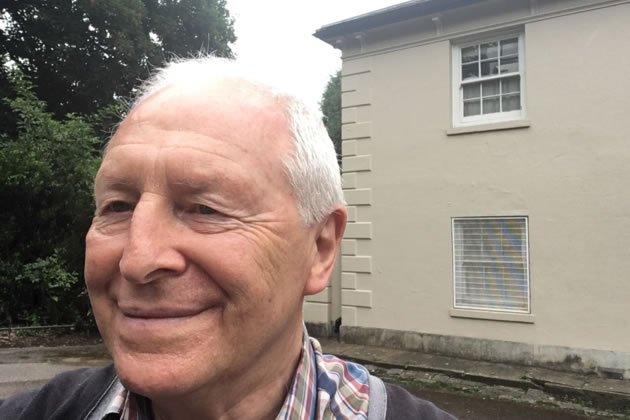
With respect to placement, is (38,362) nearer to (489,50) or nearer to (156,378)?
(156,378)

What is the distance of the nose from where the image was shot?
3.18 ft

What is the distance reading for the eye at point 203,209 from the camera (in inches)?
40.1

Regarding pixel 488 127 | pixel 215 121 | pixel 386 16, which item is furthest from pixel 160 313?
pixel 386 16

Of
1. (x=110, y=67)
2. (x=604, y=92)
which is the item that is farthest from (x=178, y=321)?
(x=110, y=67)

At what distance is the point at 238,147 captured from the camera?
1039mm

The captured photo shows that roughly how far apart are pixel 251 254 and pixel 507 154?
765 centimetres

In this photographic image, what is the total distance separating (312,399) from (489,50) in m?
8.26

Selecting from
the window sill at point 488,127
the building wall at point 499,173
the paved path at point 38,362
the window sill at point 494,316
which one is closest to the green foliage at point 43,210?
the paved path at point 38,362

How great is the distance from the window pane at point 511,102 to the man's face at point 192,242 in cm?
787

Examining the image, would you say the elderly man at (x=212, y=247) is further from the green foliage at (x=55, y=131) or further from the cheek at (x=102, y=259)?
the green foliage at (x=55, y=131)

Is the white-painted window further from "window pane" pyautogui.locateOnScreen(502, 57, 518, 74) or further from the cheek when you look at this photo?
the cheek

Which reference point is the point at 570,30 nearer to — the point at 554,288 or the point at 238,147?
the point at 554,288

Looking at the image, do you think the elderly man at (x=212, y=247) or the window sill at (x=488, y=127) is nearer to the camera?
the elderly man at (x=212, y=247)

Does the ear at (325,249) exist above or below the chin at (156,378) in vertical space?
above
